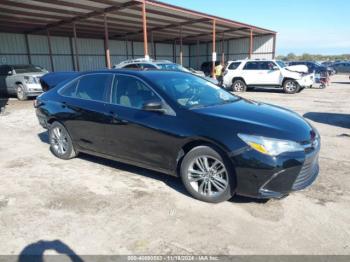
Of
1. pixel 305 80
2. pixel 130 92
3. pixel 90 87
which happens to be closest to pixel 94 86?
pixel 90 87

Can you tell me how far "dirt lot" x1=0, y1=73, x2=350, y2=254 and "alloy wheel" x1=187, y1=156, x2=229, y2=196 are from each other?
0.59ft

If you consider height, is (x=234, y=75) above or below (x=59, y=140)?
above

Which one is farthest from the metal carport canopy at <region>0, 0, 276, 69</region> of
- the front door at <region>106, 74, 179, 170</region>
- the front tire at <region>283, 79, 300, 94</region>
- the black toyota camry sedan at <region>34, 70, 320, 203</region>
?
the front door at <region>106, 74, 179, 170</region>

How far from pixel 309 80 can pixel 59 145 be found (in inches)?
584

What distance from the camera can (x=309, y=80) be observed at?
16.6 meters

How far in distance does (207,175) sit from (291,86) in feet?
45.4

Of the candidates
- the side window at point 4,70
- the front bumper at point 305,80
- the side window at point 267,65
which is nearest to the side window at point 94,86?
the side window at point 4,70

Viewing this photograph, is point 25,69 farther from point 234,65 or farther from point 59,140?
point 59,140

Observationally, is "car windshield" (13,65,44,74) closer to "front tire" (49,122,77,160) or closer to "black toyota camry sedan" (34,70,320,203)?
"front tire" (49,122,77,160)

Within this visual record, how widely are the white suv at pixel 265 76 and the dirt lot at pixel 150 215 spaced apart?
38.2 ft

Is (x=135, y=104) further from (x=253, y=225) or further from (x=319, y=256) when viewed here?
(x=319, y=256)

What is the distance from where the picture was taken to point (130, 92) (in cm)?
432

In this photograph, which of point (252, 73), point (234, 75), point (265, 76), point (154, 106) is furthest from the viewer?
point (234, 75)

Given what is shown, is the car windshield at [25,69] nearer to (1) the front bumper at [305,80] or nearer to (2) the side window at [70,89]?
(2) the side window at [70,89]
